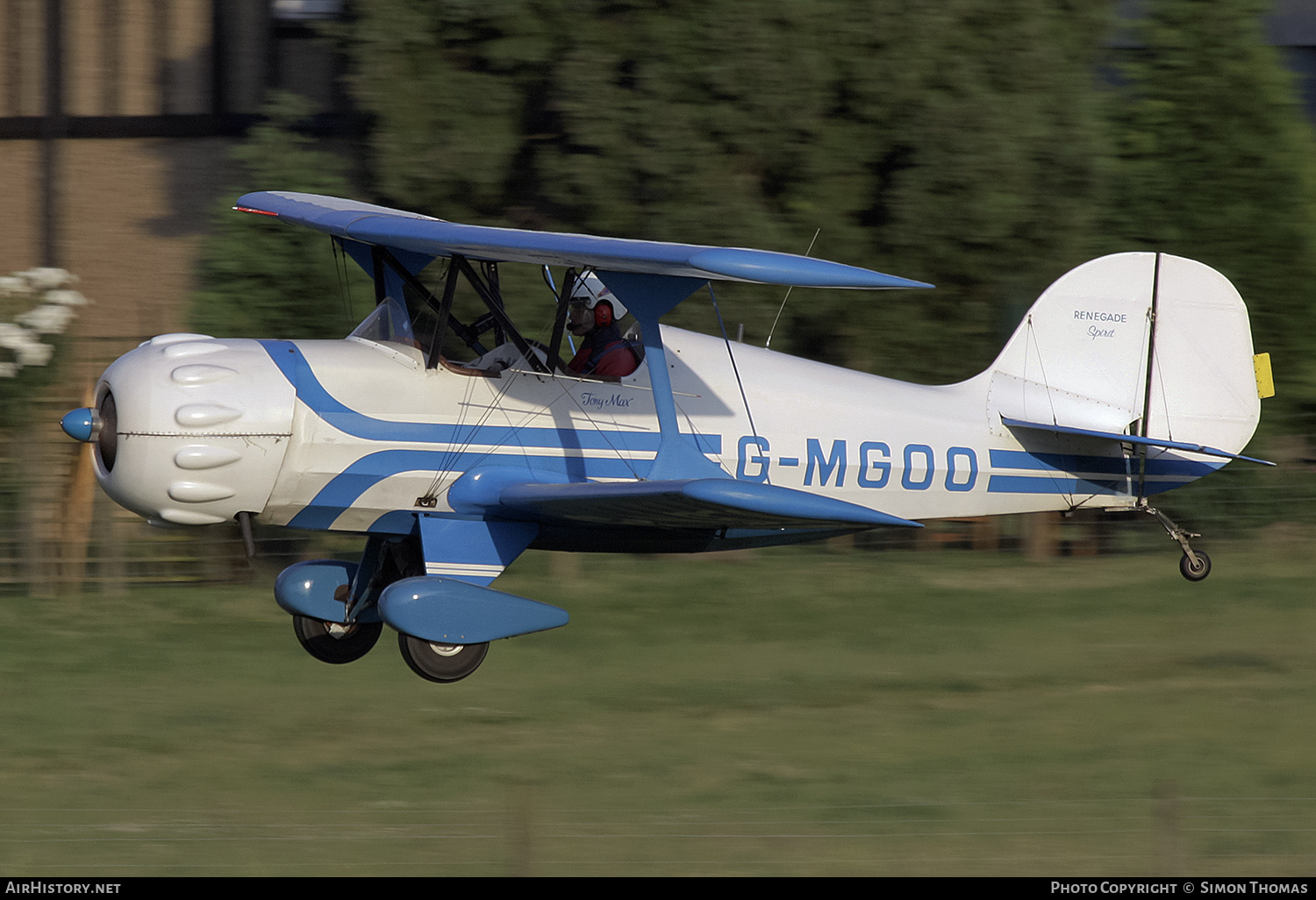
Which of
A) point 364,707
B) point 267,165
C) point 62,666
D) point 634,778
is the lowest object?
point 62,666

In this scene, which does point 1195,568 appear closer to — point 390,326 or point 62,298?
point 390,326

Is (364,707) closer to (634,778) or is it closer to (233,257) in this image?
(634,778)

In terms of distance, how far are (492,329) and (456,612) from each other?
177cm

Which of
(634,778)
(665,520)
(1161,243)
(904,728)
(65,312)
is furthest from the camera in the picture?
(1161,243)

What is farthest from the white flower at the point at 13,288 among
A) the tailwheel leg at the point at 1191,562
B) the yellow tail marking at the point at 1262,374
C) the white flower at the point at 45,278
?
the yellow tail marking at the point at 1262,374

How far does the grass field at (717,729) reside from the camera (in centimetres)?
705

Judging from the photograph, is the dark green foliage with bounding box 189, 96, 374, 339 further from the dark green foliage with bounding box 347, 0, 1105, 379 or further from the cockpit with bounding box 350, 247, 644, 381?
the cockpit with bounding box 350, 247, 644, 381

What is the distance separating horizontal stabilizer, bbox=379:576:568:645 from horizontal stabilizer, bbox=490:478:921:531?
0.51 metres

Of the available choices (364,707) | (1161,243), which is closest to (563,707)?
(364,707)

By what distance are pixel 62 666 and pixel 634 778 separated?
4.90 metres

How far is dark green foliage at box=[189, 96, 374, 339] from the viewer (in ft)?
43.4

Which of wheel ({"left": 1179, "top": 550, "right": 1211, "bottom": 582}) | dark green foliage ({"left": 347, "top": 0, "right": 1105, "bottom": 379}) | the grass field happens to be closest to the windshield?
the grass field

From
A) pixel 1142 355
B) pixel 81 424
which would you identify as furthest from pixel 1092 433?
pixel 81 424

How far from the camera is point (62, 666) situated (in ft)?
36.3
